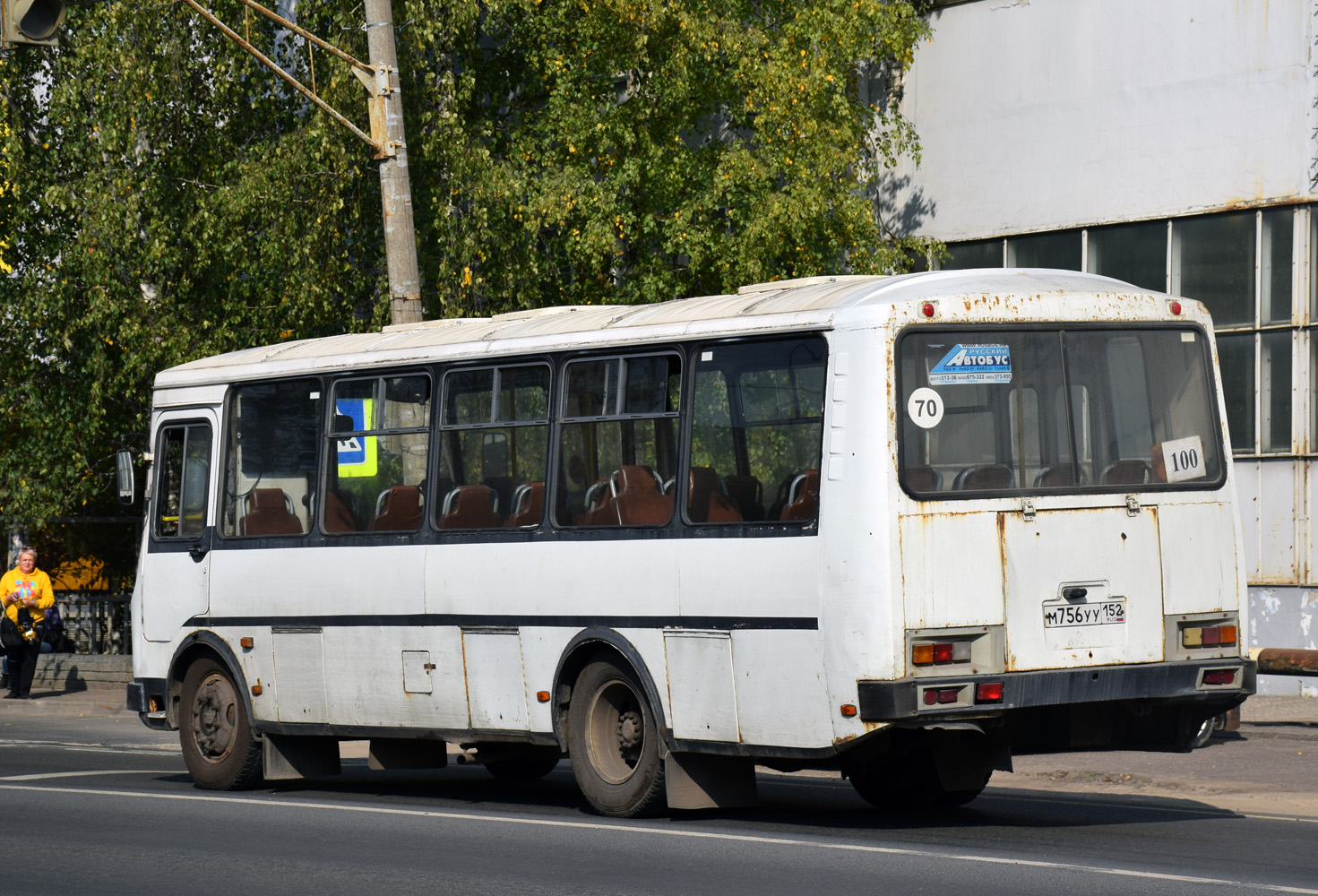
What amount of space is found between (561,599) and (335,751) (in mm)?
3294

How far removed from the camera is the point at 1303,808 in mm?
11672

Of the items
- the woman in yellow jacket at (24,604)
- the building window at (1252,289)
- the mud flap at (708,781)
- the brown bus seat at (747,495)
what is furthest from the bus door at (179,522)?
the building window at (1252,289)

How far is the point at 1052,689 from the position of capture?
965 cm

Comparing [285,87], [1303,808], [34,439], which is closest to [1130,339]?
[1303,808]

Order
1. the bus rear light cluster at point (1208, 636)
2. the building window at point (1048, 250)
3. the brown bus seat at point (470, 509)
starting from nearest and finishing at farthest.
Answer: the bus rear light cluster at point (1208, 636) < the brown bus seat at point (470, 509) < the building window at point (1048, 250)

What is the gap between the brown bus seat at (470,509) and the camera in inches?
463

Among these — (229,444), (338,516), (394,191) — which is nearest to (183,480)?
(229,444)

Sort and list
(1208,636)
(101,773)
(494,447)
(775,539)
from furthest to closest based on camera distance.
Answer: (101,773) < (494,447) < (1208,636) < (775,539)

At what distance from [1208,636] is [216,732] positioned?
6.87m

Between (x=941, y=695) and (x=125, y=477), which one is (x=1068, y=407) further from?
(x=125, y=477)

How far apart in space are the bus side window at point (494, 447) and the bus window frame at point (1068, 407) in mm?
2591

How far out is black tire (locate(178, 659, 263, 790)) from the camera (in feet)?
43.9

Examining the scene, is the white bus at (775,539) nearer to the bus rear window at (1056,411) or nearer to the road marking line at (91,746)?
the bus rear window at (1056,411)

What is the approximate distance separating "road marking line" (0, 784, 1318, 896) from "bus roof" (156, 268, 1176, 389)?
2.59 meters
